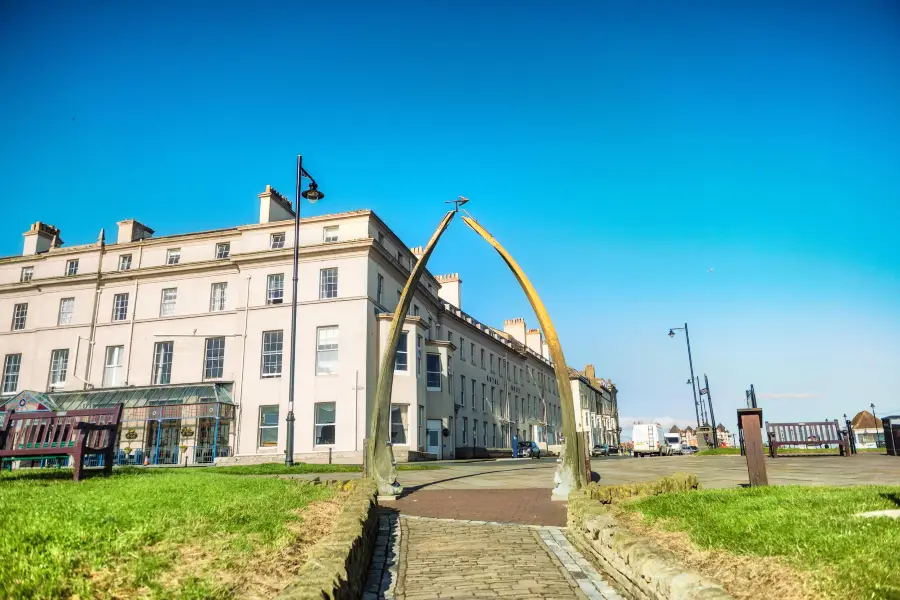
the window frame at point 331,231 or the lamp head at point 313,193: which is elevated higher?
the window frame at point 331,231

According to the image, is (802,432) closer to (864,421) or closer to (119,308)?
(119,308)

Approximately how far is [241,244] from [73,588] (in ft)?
108

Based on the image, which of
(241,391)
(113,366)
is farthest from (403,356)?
(113,366)

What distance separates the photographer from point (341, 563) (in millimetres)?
5145

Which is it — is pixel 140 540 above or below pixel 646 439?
below

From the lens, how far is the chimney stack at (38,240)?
41.7 meters

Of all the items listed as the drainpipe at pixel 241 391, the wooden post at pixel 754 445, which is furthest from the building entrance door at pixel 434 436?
the wooden post at pixel 754 445

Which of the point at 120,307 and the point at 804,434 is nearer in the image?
the point at 804,434

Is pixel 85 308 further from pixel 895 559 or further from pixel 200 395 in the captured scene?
pixel 895 559

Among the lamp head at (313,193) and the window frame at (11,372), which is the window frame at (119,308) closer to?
Result: the window frame at (11,372)

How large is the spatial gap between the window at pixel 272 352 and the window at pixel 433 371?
929 cm

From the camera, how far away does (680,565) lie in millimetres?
5234

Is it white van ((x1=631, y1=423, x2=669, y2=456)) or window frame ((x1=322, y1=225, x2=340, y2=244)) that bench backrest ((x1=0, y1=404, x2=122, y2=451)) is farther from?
white van ((x1=631, y1=423, x2=669, y2=456))

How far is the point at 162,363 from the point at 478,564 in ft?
110
